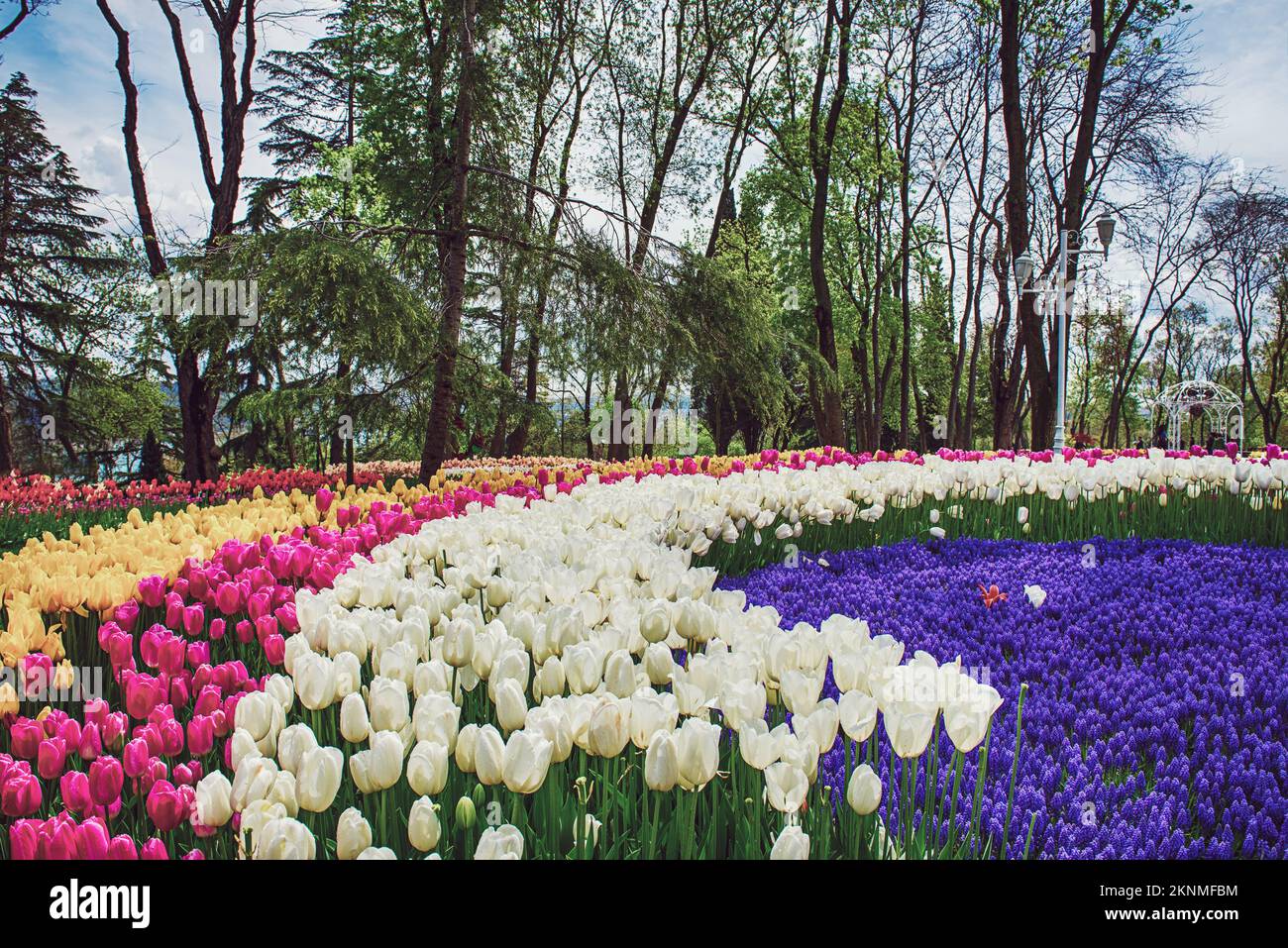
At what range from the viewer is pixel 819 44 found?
15969 millimetres

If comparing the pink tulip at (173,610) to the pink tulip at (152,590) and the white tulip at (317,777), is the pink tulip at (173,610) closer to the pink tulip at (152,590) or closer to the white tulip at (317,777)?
the pink tulip at (152,590)

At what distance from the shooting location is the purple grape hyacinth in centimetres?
198

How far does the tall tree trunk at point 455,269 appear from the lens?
909 centimetres

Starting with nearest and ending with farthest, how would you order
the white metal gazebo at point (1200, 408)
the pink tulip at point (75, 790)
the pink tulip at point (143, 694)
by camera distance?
the pink tulip at point (75, 790)
the pink tulip at point (143, 694)
the white metal gazebo at point (1200, 408)

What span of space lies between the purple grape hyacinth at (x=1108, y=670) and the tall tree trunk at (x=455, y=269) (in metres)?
5.35

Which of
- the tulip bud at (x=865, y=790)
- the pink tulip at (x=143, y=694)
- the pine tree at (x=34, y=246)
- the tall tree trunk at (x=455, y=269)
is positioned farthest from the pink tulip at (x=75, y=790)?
the pine tree at (x=34, y=246)

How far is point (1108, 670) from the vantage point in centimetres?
296

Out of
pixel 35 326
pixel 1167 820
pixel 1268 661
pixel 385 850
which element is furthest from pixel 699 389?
pixel 35 326

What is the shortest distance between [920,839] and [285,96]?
986 inches

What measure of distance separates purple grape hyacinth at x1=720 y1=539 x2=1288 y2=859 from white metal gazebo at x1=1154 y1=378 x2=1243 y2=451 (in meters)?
22.3

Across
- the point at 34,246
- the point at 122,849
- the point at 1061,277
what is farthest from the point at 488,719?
the point at 34,246

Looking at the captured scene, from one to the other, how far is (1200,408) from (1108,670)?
34063 millimetres

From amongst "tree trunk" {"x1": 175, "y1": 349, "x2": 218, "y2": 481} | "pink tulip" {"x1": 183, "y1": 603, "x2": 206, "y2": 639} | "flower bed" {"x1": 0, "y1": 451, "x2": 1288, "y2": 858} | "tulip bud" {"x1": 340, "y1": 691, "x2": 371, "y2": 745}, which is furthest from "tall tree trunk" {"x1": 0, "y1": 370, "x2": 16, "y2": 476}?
"tulip bud" {"x1": 340, "y1": 691, "x2": 371, "y2": 745}

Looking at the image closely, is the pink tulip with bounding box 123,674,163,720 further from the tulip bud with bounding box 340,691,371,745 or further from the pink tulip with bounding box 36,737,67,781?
the tulip bud with bounding box 340,691,371,745
